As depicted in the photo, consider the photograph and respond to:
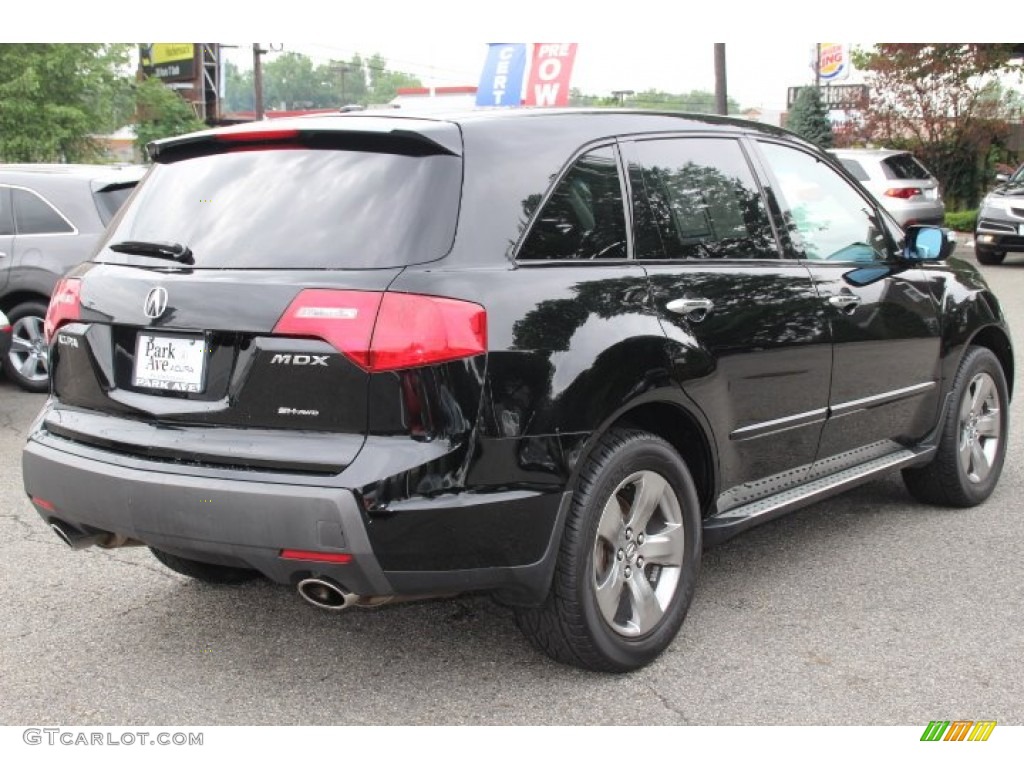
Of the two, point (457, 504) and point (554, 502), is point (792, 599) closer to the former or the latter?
point (554, 502)

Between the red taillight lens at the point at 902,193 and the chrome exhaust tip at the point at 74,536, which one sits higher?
the red taillight lens at the point at 902,193

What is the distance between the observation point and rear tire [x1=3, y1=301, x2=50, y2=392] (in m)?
9.26

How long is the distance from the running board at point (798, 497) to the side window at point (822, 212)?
887mm

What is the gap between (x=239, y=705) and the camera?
3.58 metres

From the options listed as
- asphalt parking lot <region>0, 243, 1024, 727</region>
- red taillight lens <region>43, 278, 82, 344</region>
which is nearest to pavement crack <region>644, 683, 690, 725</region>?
asphalt parking lot <region>0, 243, 1024, 727</region>

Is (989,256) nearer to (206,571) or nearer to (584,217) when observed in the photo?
(584,217)

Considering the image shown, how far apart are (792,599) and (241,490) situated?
89.2 inches

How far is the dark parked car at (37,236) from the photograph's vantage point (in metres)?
9.12

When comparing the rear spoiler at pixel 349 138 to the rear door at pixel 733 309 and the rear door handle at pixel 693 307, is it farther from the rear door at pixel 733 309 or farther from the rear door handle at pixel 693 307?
the rear door handle at pixel 693 307

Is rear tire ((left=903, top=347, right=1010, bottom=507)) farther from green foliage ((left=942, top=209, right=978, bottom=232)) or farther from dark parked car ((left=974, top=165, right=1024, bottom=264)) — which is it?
green foliage ((left=942, top=209, right=978, bottom=232))

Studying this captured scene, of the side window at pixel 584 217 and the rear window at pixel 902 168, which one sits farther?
the rear window at pixel 902 168

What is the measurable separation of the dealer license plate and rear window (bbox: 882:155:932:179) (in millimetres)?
18289

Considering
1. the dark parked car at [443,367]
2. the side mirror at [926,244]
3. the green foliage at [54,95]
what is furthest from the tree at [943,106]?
the dark parked car at [443,367]
